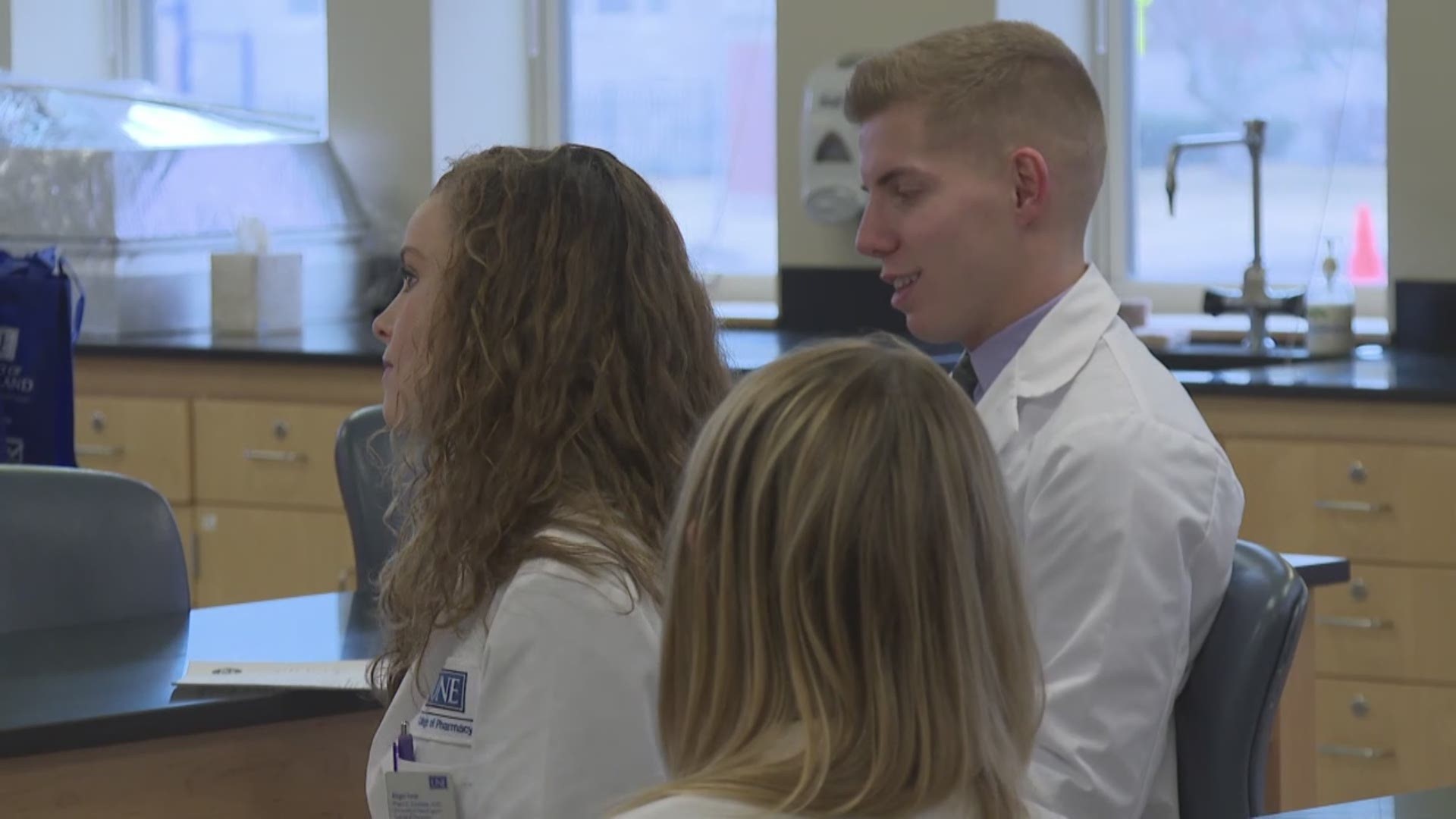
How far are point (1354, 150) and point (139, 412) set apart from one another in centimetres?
252

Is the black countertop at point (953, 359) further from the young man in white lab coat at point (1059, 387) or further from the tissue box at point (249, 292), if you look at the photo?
the young man in white lab coat at point (1059, 387)

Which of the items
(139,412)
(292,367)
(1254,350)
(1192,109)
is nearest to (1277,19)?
(1192,109)

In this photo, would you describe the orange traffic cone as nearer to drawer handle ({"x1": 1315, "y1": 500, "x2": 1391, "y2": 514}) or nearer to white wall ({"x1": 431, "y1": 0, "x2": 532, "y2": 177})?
drawer handle ({"x1": 1315, "y1": 500, "x2": 1391, "y2": 514})

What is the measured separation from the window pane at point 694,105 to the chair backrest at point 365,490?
1.97 metres

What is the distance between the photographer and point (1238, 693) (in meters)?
1.70

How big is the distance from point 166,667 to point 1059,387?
37.3 inches

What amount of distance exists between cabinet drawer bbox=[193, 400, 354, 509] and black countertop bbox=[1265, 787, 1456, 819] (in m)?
2.86

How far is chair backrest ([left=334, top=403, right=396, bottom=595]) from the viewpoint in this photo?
273 cm

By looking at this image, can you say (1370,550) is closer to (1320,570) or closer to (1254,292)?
(1254,292)

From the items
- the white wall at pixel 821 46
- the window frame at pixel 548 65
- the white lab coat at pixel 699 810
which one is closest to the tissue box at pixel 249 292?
the window frame at pixel 548 65

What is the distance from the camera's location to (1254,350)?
12.6ft

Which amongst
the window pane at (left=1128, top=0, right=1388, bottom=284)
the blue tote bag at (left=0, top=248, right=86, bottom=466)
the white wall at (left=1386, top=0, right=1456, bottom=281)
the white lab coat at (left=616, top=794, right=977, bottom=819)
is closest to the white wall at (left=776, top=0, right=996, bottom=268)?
the window pane at (left=1128, top=0, right=1388, bottom=284)

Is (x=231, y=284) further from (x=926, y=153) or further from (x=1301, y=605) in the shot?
(x=1301, y=605)

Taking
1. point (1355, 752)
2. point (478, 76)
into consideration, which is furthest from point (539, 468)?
point (478, 76)
